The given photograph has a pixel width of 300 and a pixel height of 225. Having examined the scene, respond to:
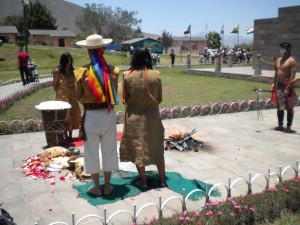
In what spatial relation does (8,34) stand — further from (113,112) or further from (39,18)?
(113,112)

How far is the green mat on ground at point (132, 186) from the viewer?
4199 mm

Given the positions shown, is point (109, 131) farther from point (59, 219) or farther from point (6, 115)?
point (6, 115)

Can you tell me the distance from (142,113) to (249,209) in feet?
5.40

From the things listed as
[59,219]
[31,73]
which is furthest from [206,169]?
[31,73]

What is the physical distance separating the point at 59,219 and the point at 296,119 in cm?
716

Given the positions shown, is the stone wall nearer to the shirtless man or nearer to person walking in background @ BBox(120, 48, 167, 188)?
the shirtless man

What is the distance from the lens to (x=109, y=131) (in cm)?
415

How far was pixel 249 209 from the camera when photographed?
12.0 ft

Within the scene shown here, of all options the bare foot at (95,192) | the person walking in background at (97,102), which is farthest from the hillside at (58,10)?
the bare foot at (95,192)

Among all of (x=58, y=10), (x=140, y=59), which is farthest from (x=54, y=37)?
(x=58, y=10)

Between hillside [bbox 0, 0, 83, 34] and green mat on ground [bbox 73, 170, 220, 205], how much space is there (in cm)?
12302

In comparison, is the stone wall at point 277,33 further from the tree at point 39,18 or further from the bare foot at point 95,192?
the tree at point 39,18

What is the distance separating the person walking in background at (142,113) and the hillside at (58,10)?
123270mm

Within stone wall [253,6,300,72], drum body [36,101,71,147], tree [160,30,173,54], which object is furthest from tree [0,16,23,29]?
drum body [36,101,71,147]
